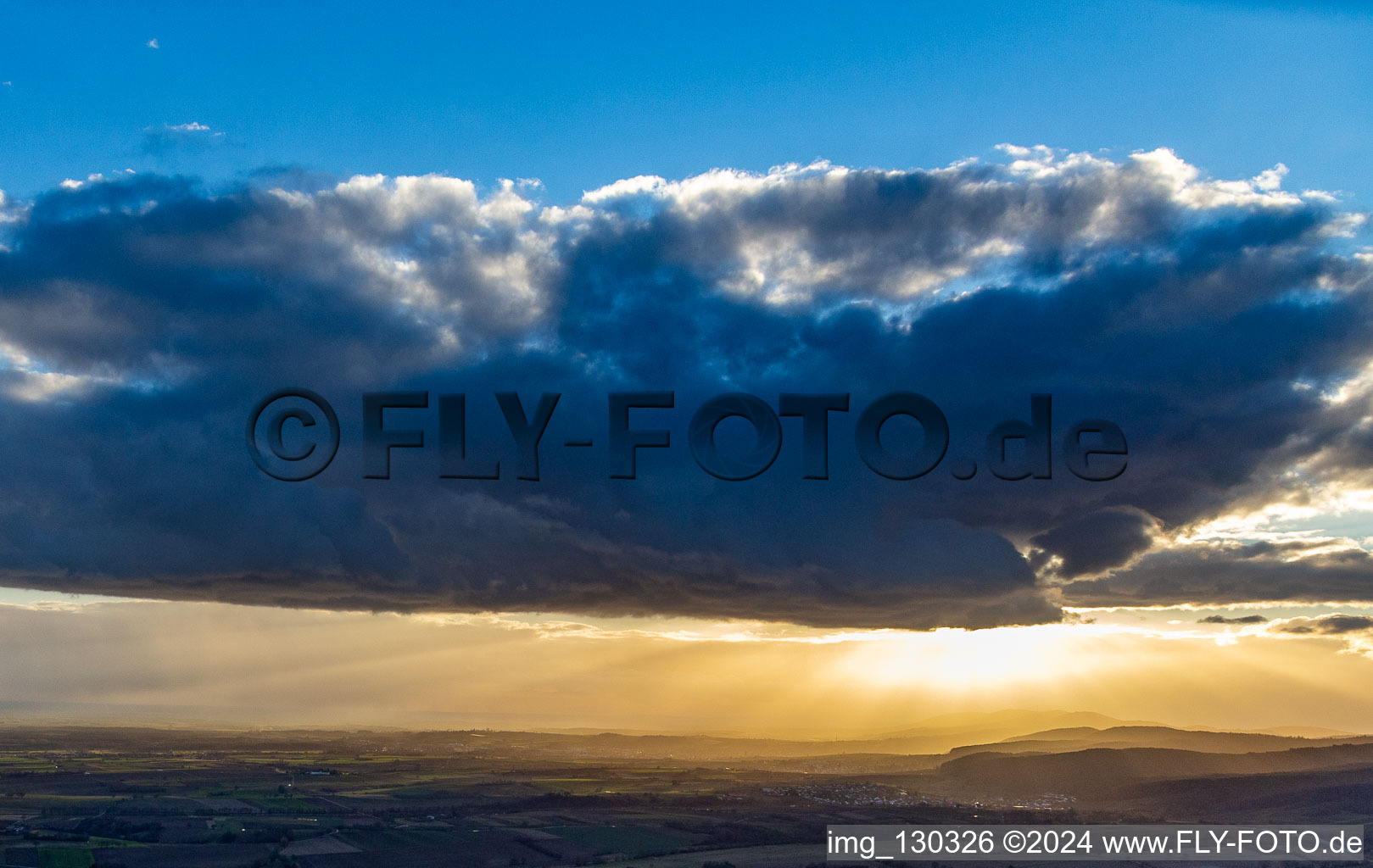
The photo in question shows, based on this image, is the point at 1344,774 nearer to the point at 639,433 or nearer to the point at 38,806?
the point at 639,433

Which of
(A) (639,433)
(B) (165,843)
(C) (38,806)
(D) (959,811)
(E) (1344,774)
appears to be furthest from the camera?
(E) (1344,774)

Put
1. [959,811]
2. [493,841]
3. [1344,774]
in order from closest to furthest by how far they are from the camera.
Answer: [493,841]
[959,811]
[1344,774]

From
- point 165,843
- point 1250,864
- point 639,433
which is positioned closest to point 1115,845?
point 1250,864

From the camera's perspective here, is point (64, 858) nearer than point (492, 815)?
Yes

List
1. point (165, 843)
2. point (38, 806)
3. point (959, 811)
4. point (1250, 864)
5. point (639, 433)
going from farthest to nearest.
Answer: point (959, 811), point (38, 806), point (165, 843), point (1250, 864), point (639, 433)

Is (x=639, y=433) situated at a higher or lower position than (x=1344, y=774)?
higher

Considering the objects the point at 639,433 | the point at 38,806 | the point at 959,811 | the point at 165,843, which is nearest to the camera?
the point at 639,433

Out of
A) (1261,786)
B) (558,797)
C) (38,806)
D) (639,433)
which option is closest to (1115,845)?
(1261,786)

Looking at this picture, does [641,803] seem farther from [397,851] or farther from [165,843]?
[165,843]

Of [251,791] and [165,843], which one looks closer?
[165,843]
